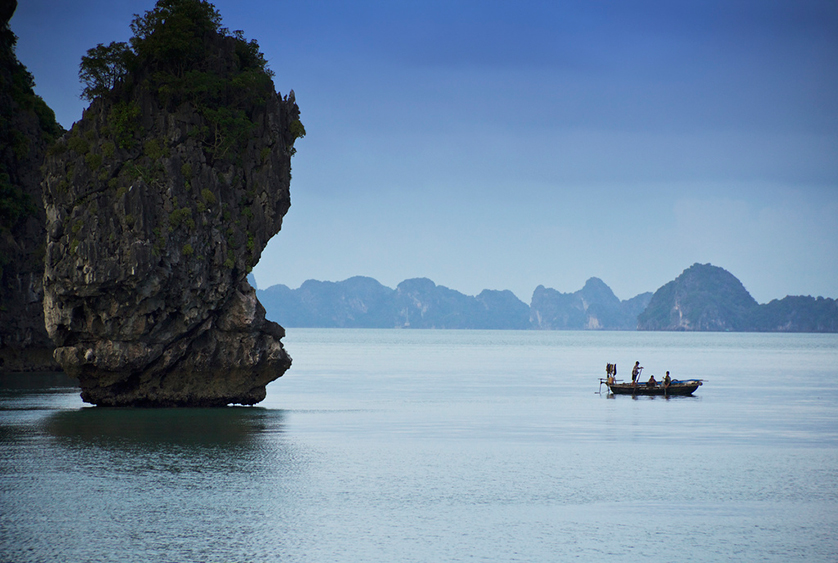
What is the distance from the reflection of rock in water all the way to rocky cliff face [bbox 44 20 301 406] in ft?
7.62

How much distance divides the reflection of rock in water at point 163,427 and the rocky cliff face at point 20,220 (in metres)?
30.1

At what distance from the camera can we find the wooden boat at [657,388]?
2344 inches

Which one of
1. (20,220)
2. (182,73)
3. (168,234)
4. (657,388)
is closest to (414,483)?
(168,234)

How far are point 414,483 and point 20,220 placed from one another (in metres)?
55.3

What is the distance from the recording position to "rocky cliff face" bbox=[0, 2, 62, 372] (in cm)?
6862

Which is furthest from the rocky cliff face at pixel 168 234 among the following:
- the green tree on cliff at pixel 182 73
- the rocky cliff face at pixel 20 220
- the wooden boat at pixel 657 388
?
the rocky cliff face at pixel 20 220

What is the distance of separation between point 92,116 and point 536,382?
45.4 metres

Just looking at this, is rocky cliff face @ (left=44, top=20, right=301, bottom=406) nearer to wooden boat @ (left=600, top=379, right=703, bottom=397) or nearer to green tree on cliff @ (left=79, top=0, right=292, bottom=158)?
green tree on cliff @ (left=79, top=0, right=292, bottom=158)

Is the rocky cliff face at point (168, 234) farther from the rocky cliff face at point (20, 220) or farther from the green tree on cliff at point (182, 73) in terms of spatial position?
the rocky cliff face at point (20, 220)

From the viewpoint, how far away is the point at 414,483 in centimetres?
2759

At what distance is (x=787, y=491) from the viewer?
2647cm

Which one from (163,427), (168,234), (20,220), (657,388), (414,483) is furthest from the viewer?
(20,220)

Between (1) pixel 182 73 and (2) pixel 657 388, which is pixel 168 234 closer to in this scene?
(1) pixel 182 73

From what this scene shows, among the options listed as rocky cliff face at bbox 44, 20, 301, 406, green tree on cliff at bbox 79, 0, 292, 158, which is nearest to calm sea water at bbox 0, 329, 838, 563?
rocky cliff face at bbox 44, 20, 301, 406
